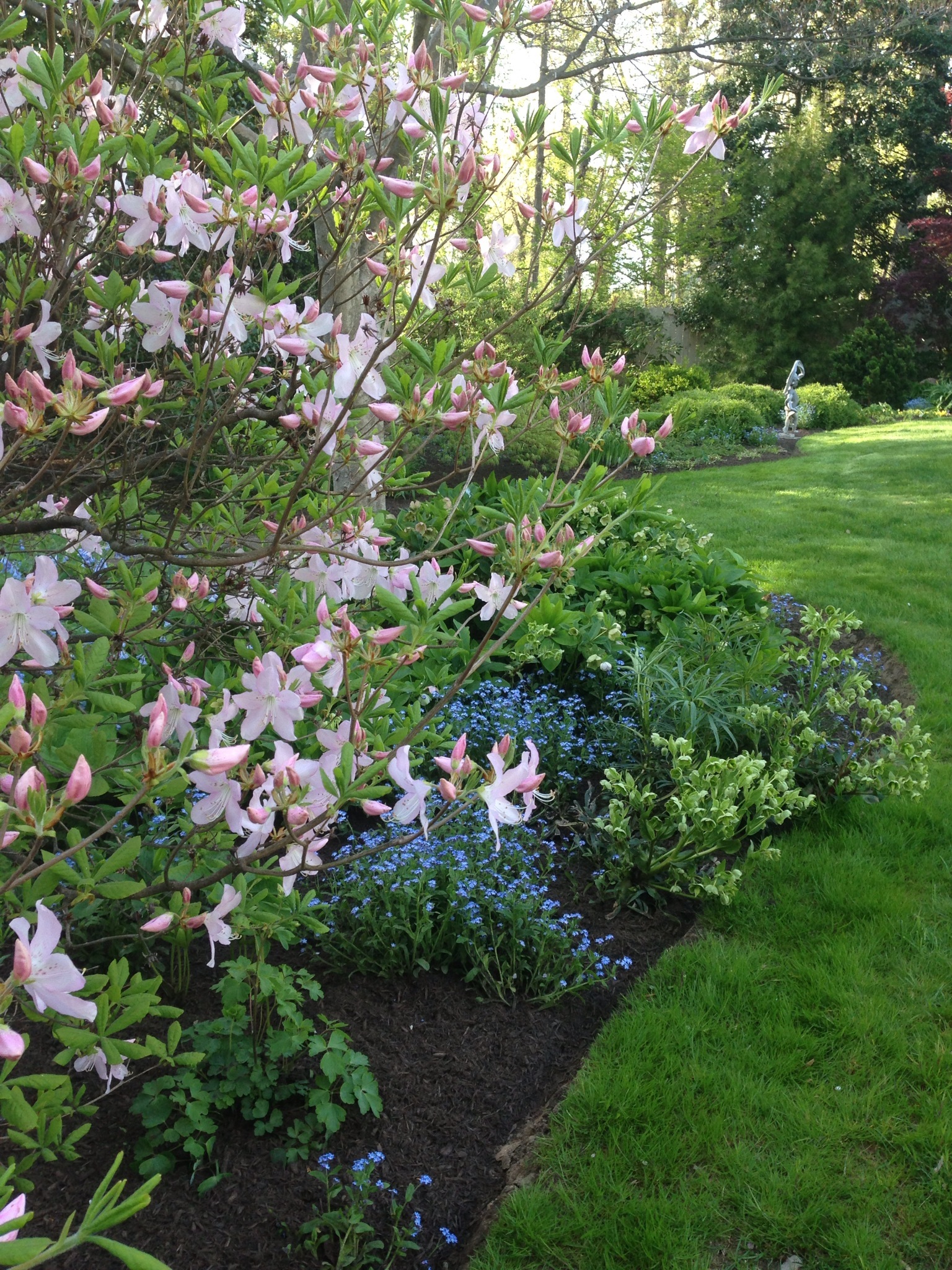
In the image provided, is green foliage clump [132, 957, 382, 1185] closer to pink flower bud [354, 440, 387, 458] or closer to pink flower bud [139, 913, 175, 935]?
pink flower bud [139, 913, 175, 935]

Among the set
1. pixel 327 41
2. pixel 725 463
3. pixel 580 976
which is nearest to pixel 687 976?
pixel 580 976

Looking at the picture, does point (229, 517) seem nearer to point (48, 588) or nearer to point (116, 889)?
point (48, 588)

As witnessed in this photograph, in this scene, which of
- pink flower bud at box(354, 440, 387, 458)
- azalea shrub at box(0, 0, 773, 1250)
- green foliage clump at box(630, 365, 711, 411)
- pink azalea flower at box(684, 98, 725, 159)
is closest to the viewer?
azalea shrub at box(0, 0, 773, 1250)

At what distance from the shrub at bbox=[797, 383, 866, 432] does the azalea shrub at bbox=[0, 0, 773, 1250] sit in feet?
46.2

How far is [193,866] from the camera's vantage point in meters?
1.61

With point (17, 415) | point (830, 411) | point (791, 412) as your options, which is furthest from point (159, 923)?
point (830, 411)

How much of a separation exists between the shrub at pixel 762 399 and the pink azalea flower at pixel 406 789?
1411 centimetres

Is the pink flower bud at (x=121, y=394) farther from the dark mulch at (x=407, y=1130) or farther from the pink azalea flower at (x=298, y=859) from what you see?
the dark mulch at (x=407, y=1130)

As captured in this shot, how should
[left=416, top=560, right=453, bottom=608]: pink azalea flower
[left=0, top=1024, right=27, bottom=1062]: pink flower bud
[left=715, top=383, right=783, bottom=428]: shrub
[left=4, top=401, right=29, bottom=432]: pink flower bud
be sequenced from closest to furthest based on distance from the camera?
[left=0, top=1024, right=27, bottom=1062]: pink flower bud
[left=4, top=401, right=29, bottom=432]: pink flower bud
[left=416, top=560, right=453, bottom=608]: pink azalea flower
[left=715, top=383, right=783, bottom=428]: shrub

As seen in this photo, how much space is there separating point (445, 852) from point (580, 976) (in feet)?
1.73

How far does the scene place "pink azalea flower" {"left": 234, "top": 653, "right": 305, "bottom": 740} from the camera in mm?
1302

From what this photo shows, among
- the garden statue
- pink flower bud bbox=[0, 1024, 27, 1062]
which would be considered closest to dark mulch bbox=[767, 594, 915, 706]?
pink flower bud bbox=[0, 1024, 27, 1062]

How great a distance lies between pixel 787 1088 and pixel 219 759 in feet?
6.33

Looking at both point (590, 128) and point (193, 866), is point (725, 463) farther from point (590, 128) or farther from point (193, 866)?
point (193, 866)
